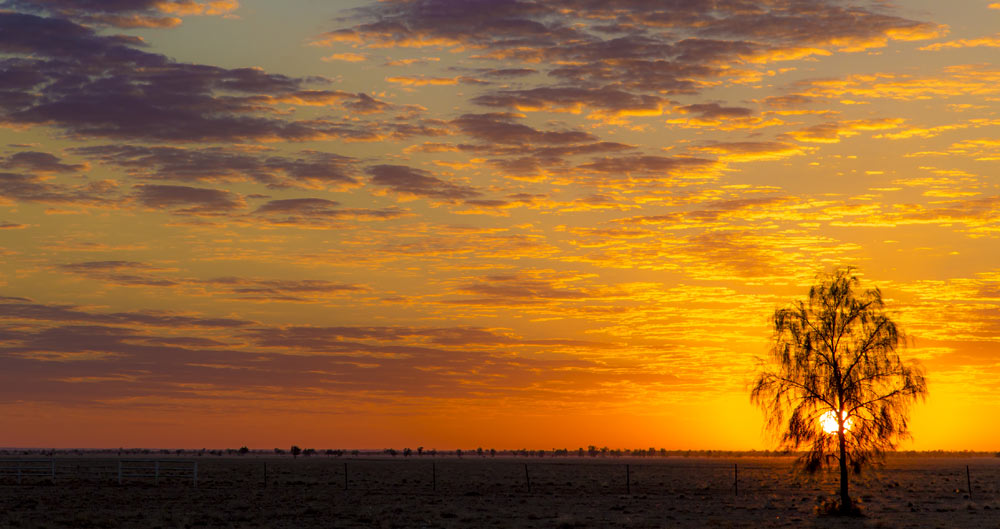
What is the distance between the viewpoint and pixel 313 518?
151 feet

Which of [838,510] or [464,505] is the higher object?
[838,510]

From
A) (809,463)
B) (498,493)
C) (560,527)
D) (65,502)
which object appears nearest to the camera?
(560,527)

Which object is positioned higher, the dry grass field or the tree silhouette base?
the tree silhouette base

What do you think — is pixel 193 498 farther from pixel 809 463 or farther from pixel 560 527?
pixel 809 463

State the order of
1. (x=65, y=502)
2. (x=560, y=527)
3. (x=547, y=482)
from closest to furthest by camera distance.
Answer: (x=560, y=527), (x=65, y=502), (x=547, y=482)

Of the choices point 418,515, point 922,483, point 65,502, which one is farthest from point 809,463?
point 922,483

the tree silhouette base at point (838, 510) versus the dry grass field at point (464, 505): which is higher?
the tree silhouette base at point (838, 510)

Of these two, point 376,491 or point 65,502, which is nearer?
point 65,502

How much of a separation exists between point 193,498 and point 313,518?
50.9 feet

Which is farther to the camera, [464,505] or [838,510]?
[464,505]

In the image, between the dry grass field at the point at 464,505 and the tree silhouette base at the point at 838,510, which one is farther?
the tree silhouette base at the point at 838,510

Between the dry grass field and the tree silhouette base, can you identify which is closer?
the dry grass field

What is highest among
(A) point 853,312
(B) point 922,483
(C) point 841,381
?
(A) point 853,312

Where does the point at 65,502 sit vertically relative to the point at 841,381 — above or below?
below
